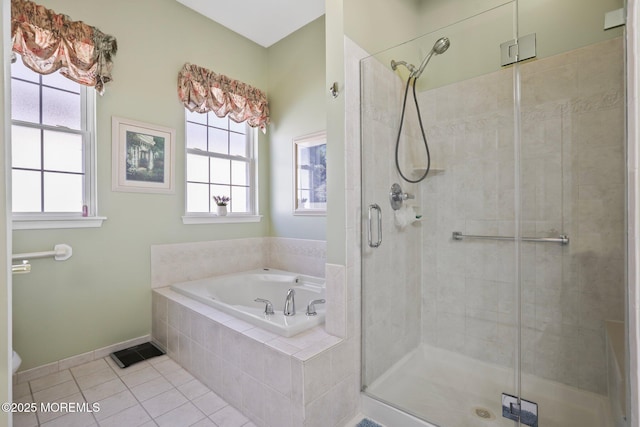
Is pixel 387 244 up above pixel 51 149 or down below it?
below

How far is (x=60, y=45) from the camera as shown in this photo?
6.79 feet

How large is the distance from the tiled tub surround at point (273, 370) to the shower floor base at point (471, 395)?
32 cm

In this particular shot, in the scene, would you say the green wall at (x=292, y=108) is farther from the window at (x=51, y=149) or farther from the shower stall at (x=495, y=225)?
the window at (x=51, y=149)

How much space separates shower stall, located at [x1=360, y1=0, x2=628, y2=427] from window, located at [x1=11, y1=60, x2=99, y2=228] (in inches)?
84.4

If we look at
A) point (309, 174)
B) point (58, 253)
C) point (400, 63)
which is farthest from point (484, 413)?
point (58, 253)

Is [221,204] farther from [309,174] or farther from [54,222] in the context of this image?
[54,222]

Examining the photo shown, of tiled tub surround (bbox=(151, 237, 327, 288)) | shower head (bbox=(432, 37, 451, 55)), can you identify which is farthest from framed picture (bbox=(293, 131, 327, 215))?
shower head (bbox=(432, 37, 451, 55))

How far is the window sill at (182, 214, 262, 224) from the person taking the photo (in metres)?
2.86

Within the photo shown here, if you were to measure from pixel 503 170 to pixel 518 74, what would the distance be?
22.8 inches

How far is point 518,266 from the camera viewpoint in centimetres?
192

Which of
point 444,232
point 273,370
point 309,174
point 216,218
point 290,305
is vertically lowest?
point 273,370

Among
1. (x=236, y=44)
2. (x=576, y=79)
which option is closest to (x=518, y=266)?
(x=576, y=79)

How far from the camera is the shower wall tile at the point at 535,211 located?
5.40 ft

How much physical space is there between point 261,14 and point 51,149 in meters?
2.17
